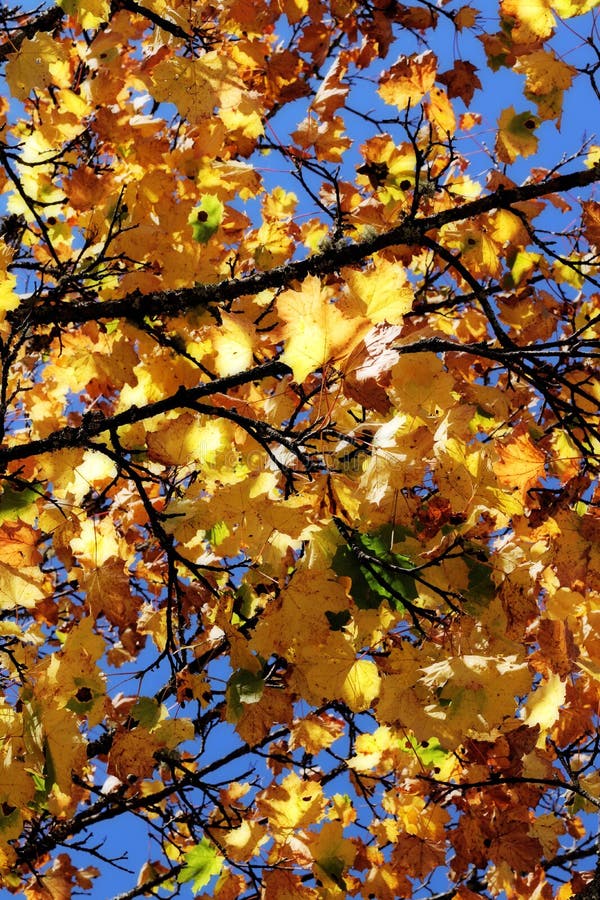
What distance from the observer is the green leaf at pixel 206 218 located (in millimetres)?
3355

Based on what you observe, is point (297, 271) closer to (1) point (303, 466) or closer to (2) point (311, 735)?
(1) point (303, 466)

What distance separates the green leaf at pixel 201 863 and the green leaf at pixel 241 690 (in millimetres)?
1781

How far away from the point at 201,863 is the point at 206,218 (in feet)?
9.94

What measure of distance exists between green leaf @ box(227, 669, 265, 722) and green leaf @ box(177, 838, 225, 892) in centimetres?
178

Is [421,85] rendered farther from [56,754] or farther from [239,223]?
[56,754]

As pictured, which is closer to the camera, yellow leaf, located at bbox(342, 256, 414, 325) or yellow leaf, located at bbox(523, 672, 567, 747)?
yellow leaf, located at bbox(342, 256, 414, 325)

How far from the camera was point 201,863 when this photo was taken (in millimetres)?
3475

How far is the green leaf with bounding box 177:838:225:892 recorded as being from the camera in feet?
11.4

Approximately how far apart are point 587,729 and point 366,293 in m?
2.15

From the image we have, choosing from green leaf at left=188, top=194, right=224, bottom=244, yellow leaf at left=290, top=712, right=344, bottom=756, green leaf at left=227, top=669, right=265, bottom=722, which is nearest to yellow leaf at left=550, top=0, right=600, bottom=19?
green leaf at left=188, top=194, right=224, bottom=244

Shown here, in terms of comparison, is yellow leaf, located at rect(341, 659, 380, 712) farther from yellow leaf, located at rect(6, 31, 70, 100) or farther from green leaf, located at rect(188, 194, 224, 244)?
yellow leaf, located at rect(6, 31, 70, 100)

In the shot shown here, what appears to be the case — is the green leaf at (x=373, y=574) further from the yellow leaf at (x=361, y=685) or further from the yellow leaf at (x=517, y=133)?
the yellow leaf at (x=517, y=133)

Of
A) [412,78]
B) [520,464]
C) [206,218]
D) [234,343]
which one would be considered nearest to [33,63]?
[206,218]

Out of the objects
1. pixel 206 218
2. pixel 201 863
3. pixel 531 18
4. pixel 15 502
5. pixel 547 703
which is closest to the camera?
pixel 15 502
